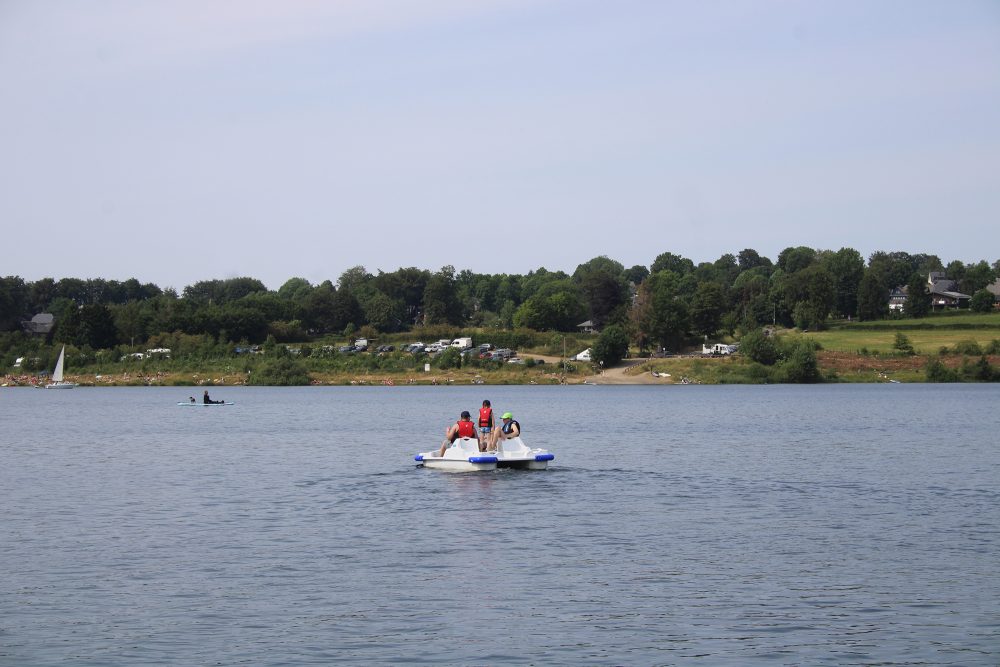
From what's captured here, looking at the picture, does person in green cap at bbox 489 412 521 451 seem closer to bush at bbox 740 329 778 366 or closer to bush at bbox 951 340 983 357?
bush at bbox 740 329 778 366

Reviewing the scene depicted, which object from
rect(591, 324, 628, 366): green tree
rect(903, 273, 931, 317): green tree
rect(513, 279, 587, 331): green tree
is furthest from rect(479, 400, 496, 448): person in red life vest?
rect(513, 279, 587, 331): green tree

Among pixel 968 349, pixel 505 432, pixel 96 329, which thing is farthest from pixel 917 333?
pixel 505 432

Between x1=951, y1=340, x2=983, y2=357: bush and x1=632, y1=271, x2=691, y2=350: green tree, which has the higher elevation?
x1=632, y1=271, x2=691, y2=350: green tree

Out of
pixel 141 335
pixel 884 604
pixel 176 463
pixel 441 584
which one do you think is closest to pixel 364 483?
pixel 176 463

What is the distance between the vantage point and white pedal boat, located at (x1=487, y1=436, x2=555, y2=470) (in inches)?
1518

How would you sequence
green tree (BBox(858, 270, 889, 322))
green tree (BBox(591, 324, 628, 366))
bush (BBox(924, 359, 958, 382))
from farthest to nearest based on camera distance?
green tree (BBox(858, 270, 889, 322)) < green tree (BBox(591, 324, 628, 366)) < bush (BBox(924, 359, 958, 382))

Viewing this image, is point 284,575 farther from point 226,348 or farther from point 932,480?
point 226,348

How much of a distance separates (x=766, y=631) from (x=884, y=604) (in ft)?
9.99

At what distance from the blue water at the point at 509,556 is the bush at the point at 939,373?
259ft

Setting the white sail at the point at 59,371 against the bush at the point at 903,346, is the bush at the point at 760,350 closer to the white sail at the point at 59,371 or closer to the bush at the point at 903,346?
the bush at the point at 903,346

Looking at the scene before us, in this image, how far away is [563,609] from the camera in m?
19.8

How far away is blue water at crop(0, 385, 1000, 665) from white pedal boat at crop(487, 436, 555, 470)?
15.8 inches

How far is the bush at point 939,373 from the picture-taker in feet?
415

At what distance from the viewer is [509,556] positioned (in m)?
24.4
